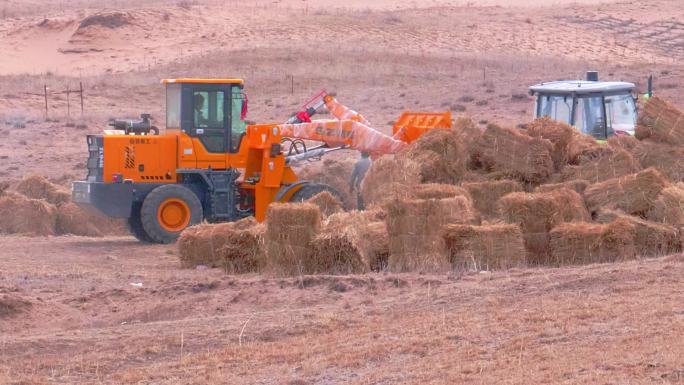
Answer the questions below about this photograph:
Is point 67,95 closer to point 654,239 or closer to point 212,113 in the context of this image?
point 212,113

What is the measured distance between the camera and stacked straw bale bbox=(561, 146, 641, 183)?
17797 mm

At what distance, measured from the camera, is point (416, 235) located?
49.7 feet

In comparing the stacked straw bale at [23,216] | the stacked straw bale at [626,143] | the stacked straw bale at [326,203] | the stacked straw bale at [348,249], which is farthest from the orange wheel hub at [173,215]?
the stacked straw bale at [626,143]

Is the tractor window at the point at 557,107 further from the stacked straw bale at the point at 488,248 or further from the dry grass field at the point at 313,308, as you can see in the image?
the stacked straw bale at the point at 488,248

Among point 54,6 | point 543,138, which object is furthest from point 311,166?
point 54,6

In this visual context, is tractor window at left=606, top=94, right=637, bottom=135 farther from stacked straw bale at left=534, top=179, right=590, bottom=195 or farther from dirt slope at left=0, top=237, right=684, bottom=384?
dirt slope at left=0, top=237, right=684, bottom=384

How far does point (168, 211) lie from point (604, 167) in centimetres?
716

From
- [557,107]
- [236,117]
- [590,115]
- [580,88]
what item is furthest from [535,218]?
[557,107]

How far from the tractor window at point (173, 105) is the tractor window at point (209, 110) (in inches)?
12.7

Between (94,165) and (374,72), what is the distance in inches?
942

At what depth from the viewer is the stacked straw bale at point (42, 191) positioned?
23.5 m

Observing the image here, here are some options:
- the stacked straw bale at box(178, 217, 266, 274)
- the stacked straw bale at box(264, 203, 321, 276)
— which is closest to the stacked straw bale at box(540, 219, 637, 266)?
the stacked straw bale at box(264, 203, 321, 276)

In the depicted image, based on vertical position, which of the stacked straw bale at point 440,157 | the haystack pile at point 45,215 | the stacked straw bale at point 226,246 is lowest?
the haystack pile at point 45,215

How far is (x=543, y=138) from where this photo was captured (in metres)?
18.7
